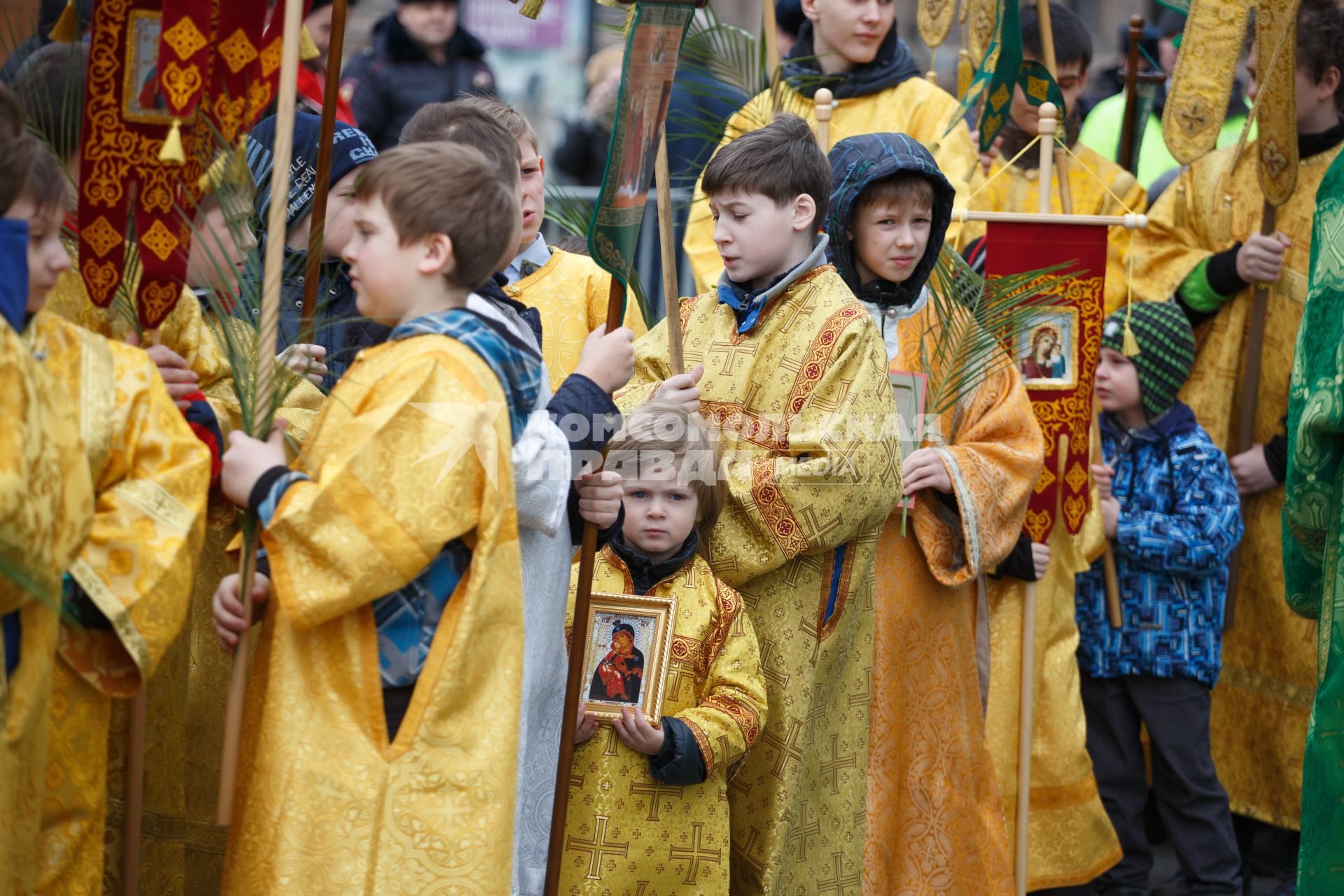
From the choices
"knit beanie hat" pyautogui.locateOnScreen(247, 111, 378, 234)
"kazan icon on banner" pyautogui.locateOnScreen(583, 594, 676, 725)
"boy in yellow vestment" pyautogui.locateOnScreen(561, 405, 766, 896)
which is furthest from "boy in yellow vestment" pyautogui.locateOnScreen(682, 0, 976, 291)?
"kazan icon on banner" pyautogui.locateOnScreen(583, 594, 676, 725)

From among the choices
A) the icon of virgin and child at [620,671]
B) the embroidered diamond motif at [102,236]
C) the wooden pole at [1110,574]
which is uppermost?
the embroidered diamond motif at [102,236]

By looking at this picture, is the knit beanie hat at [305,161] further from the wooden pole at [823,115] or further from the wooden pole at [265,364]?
the wooden pole at [823,115]

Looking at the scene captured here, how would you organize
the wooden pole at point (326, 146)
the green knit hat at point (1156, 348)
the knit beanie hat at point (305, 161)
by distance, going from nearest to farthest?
the wooden pole at point (326, 146), the knit beanie hat at point (305, 161), the green knit hat at point (1156, 348)

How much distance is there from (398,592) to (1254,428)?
12.6 ft

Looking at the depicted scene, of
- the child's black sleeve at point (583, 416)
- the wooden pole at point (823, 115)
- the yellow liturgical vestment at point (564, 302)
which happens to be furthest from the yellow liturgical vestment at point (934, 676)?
the child's black sleeve at point (583, 416)

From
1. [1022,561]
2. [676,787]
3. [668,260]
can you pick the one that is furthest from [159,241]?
[1022,561]

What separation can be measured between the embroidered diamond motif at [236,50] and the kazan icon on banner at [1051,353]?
244cm

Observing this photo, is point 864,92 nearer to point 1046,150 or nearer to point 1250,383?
point 1046,150

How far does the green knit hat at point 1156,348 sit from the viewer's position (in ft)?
17.5

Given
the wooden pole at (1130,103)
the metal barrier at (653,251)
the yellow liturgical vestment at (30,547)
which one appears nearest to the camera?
the yellow liturgical vestment at (30,547)

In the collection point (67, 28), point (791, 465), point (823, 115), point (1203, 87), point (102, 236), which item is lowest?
point (791, 465)

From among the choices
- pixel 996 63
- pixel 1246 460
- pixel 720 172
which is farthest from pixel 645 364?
pixel 1246 460

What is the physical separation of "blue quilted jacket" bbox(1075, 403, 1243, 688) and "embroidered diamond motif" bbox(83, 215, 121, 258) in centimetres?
333

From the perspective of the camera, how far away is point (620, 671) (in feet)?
11.6
